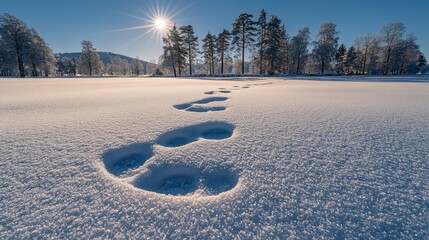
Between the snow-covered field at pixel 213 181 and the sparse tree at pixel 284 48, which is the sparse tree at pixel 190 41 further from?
the snow-covered field at pixel 213 181

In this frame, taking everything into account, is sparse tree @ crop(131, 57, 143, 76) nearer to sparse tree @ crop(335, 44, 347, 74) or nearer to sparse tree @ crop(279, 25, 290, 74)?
sparse tree @ crop(279, 25, 290, 74)

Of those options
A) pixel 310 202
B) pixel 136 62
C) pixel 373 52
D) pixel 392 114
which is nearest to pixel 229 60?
pixel 373 52

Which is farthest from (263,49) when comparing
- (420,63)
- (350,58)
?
(420,63)

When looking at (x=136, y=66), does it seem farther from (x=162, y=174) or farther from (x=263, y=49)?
(x=162, y=174)

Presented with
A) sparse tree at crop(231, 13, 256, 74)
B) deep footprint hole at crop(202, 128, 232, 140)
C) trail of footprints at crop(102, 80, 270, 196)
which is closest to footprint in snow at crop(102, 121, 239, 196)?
trail of footprints at crop(102, 80, 270, 196)

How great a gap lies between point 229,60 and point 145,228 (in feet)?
106

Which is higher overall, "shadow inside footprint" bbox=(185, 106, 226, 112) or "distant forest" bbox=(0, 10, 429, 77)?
"distant forest" bbox=(0, 10, 429, 77)

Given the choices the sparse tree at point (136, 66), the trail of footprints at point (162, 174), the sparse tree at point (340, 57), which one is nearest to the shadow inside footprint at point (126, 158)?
the trail of footprints at point (162, 174)

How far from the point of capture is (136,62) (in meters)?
63.5

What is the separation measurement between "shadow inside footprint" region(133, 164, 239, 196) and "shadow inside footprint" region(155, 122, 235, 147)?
473 mm

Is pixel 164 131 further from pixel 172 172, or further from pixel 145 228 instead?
pixel 145 228

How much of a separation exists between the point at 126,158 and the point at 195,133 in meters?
0.78

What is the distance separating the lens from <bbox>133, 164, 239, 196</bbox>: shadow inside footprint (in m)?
1.16

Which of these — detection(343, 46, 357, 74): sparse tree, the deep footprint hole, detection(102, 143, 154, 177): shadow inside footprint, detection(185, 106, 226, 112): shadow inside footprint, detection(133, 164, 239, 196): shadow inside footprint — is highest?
detection(343, 46, 357, 74): sparse tree
